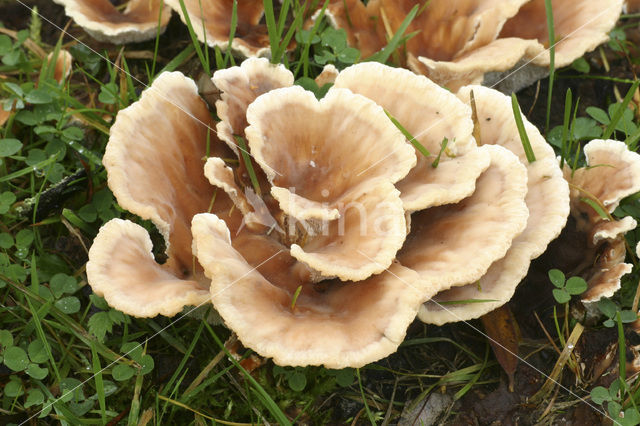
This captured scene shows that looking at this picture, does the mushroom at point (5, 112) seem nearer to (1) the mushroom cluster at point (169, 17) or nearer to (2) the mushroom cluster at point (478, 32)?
(1) the mushroom cluster at point (169, 17)

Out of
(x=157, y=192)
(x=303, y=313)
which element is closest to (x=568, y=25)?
(x=303, y=313)

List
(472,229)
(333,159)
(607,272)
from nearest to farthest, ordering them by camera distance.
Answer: (472,229)
(333,159)
(607,272)

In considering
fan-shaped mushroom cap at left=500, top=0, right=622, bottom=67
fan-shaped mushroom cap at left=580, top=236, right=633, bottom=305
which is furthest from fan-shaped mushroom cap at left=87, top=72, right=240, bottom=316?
fan-shaped mushroom cap at left=500, top=0, right=622, bottom=67

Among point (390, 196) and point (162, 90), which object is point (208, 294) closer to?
point (390, 196)

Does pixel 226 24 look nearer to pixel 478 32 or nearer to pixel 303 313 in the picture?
pixel 478 32

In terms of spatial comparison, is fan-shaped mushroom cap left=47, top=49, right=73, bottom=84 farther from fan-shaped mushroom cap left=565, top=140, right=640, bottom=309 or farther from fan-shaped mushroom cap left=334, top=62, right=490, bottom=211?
fan-shaped mushroom cap left=565, top=140, right=640, bottom=309

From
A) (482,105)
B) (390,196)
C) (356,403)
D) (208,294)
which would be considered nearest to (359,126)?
(390,196)

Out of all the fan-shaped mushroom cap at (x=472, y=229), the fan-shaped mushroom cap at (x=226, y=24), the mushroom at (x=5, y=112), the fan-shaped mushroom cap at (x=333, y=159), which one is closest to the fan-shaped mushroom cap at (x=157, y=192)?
the fan-shaped mushroom cap at (x=333, y=159)
